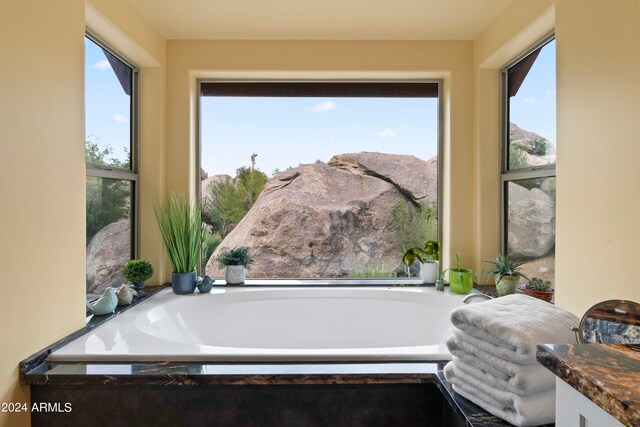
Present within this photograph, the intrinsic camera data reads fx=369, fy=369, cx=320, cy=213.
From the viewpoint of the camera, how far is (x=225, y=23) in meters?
2.26

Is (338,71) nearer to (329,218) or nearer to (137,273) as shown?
(329,218)

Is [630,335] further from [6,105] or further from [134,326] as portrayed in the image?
[6,105]

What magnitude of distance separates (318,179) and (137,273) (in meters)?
1.33

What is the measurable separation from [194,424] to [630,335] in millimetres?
1372

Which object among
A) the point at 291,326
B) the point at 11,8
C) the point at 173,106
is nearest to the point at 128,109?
Result: the point at 173,106

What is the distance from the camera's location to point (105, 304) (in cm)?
183

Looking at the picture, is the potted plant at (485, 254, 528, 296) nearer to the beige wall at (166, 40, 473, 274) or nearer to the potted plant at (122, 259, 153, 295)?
the beige wall at (166, 40, 473, 274)

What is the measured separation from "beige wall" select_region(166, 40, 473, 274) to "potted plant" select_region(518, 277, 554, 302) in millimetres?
591

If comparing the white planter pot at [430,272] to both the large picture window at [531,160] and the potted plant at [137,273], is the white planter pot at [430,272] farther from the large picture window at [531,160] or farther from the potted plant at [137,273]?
the potted plant at [137,273]

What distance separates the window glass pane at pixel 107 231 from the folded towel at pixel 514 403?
1.91 meters

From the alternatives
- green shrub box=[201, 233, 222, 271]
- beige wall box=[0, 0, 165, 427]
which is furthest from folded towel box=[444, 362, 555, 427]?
green shrub box=[201, 233, 222, 271]

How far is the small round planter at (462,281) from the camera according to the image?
2.31 metres

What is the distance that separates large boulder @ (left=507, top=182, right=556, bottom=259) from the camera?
198 centimetres

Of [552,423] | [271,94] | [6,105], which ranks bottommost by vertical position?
[552,423]
